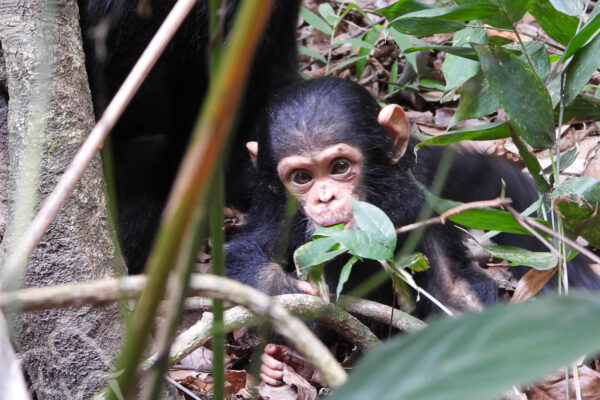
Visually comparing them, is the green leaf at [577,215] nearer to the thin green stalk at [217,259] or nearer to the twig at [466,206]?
the twig at [466,206]

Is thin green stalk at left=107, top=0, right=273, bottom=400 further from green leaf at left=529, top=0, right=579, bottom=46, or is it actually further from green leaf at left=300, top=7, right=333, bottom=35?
green leaf at left=300, top=7, right=333, bottom=35

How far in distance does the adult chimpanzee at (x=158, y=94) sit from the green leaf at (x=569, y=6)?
1.72 meters

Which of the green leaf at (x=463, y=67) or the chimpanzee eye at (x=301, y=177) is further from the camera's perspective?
the chimpanzee eye at (x=301, y=177)

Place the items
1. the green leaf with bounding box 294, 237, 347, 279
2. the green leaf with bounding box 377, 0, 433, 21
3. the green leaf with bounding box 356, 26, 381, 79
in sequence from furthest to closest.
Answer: the green leaf with bounding box 356, 26, 381, 79 < the green leaf with bounding box 377, 0, 433, 21 < the green leaf with bounding box 294, 237, 347, 279

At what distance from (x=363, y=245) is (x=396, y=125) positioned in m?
1.42

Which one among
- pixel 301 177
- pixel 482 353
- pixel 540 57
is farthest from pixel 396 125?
pixel 482 353

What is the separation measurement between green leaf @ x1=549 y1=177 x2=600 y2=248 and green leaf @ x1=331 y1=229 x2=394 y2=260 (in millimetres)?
482

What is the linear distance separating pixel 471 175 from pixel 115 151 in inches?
75.6

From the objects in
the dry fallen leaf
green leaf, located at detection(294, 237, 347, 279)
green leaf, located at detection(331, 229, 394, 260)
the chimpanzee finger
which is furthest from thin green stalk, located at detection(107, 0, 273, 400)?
the chimpanzee finger

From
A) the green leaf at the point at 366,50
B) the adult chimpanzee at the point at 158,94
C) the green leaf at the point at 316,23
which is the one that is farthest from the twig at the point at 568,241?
the green leaf at the point at 316,23

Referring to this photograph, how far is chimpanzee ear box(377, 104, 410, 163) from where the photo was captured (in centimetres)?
335

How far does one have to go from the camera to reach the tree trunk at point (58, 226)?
2057mm

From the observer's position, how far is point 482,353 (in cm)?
64

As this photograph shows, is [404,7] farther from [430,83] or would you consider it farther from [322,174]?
[430,83]
